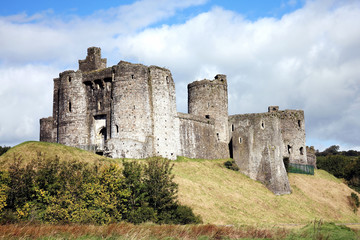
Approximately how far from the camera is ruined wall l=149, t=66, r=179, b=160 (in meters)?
43.6

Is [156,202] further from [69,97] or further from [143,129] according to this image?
[69,97]

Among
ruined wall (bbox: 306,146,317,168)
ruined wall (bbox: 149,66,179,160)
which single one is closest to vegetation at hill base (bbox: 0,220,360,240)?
ruined wall (bbox: 149,66,179,160)

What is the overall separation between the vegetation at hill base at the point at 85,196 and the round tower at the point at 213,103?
2421cm

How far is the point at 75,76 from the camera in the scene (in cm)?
4684

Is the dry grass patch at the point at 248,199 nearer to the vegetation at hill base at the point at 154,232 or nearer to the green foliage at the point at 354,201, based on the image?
the green foliage at the point at 354,201

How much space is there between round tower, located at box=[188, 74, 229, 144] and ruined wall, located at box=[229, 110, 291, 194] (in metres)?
2.01

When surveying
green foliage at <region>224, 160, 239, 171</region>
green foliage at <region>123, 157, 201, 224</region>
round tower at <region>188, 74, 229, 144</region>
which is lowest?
green foliage at <region>123, 157, 201, 224</region>

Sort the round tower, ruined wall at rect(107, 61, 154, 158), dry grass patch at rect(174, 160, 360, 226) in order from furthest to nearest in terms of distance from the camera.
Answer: the round tower
ruined wall at rect(107, 61, 154, 158)
dry grass patch at rect(174, 160, 360, 226)

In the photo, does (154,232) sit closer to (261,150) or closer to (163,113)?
(163,113)

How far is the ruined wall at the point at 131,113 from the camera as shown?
41719mm

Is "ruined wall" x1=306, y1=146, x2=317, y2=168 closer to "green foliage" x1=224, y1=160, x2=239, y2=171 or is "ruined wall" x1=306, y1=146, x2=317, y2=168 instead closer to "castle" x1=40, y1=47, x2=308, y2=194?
"castle" x1=40, y1=47, x2=308, y2=194

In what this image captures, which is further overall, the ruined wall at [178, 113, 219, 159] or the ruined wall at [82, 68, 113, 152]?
the ruined wall at [178, 113, 219, 159]

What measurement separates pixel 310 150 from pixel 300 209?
885 inches

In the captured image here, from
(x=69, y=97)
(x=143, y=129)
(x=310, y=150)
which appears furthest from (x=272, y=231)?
(x=310, y=150)
